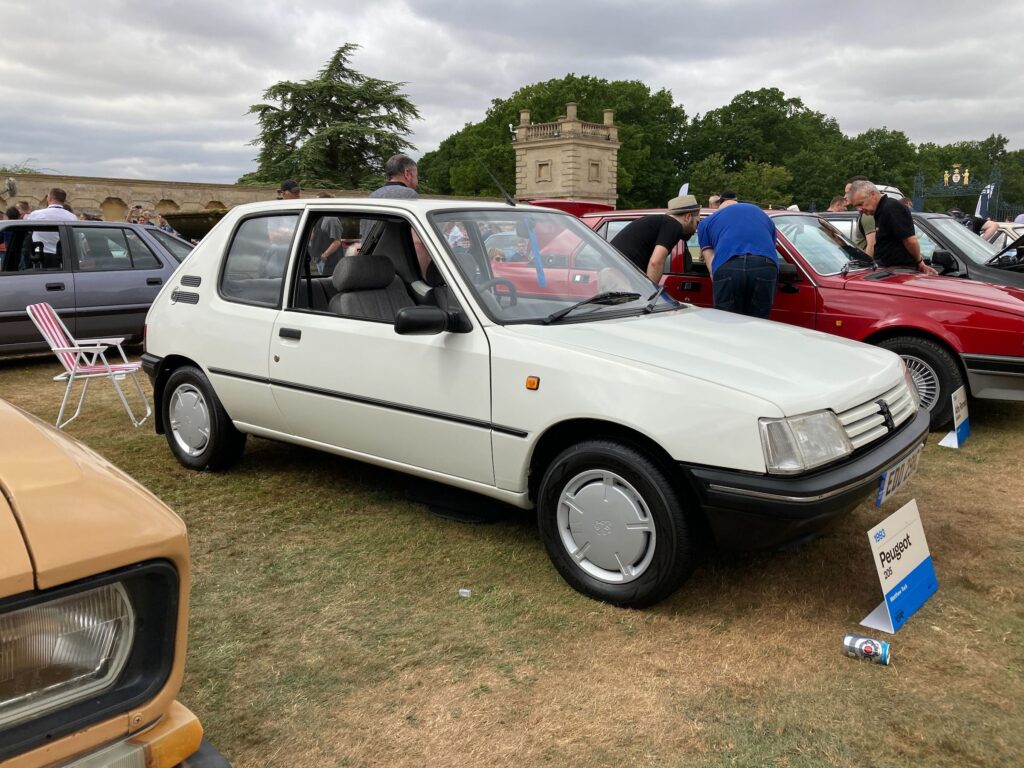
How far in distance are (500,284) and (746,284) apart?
2.92 m

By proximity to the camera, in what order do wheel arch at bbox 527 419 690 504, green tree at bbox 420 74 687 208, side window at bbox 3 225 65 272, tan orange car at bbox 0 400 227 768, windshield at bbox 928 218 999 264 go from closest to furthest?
tan orange car at bbox 0 400 227 768 < wheel arch at bbox 527 419 690 504 < windshield at bbox 928 218 999 264 < side window at bbox 3 225 65 272 < green tree at bbox 420 74 687 208

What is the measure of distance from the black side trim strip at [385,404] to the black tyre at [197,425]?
1.01 feet

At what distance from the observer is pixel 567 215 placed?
471 cm

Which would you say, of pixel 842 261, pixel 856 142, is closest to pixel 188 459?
pixel 842 261

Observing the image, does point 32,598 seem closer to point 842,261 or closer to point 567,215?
point 567,215

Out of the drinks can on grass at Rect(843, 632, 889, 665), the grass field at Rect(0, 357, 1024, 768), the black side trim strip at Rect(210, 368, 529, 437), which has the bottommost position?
the grass field at Rect(0, 357, 1024, 768)

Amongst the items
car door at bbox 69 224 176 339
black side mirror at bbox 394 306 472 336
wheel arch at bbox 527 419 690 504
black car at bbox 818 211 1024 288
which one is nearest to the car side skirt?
black car at bbox 818 211 1024 288

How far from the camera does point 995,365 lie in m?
5.67

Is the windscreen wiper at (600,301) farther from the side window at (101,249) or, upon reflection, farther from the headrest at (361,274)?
the side window at (101,249)

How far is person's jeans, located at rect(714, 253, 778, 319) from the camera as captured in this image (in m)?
6.07

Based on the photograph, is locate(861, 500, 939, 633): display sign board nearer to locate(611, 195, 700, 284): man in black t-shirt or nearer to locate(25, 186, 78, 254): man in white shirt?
locate(611, 195, 700, 284): man in black t-shirt

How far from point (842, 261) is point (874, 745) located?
4.97m

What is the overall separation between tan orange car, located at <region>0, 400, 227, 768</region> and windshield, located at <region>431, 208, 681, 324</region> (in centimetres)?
223

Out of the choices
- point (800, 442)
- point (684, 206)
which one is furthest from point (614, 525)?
point (684, 206)
